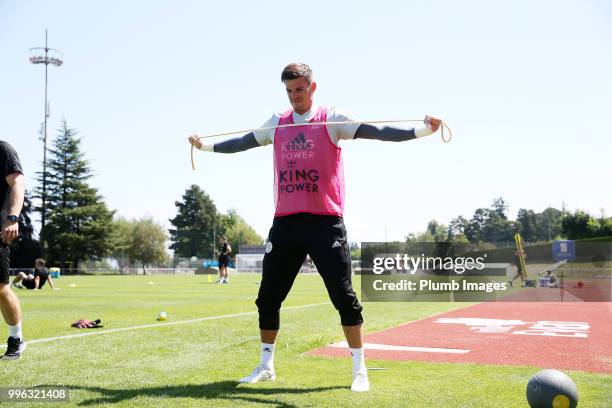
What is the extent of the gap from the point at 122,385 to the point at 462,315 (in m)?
8.57

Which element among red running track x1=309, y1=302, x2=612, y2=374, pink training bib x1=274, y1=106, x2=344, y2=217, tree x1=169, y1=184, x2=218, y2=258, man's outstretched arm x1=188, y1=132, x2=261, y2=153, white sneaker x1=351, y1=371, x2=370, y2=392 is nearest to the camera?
white sneaker x1=351, y1=371, x2=370, y2=392

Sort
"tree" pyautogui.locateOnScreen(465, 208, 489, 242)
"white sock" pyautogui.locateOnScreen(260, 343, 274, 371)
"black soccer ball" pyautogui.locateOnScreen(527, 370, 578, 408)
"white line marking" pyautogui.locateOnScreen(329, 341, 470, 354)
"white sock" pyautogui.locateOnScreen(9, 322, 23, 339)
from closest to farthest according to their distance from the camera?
"black soccer ball" pyautogui.locateOnScreen(527, 370, 578, 408), "white sock" pyautogui.locateOnScreen(260, 343, 274, 371), "white sock" pyautogui.locateOnScreen(9, 322, 23, 339), "white line marking" pyautogui.locateOnScreen(329, 341, 470, 354), "tree" pyautogui.locateOnScreen(465, 208, 489, 242)

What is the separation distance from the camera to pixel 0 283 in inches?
219

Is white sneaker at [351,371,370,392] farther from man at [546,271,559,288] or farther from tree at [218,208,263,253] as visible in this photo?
tree at [218,208,263,253]

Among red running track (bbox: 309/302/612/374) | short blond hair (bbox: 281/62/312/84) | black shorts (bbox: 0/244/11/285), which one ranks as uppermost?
short blond hair (bbox: 281/62/312/84)

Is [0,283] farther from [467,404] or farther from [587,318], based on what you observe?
[587,318]

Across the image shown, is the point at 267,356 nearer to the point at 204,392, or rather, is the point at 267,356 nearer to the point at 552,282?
the point at 204,392

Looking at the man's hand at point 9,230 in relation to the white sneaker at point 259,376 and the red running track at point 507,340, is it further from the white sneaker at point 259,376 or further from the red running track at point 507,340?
the red running track at point 507,340

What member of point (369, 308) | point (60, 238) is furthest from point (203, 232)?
point (369, 308)

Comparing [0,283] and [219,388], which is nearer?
[219,388]

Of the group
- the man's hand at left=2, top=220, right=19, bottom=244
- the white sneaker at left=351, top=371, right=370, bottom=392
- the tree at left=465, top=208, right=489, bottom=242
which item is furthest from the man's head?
the tree at left=465, top=208, right=489, bottom=242

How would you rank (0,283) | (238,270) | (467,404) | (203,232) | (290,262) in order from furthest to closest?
(203,232) → (238,270) → (0,283) → (290,262) → (467,404)

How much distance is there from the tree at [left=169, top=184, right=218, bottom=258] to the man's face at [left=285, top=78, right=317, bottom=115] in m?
132

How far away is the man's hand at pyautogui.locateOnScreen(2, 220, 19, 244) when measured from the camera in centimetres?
541
